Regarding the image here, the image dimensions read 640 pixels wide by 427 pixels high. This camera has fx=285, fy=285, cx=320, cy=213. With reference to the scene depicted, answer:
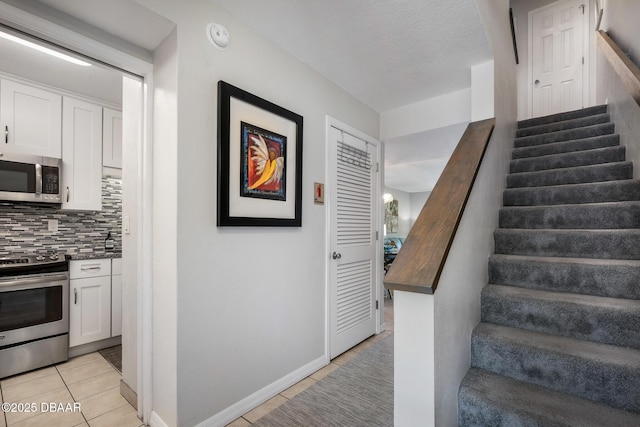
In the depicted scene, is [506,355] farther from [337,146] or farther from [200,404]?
[337,146]

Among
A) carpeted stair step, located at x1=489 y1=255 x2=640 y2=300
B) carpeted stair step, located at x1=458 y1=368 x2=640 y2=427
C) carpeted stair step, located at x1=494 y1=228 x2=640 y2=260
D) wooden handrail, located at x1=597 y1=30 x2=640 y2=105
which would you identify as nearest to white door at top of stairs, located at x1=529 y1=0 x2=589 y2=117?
wooden handrail, located at x1=597 y1=30 x2=640 y2=105

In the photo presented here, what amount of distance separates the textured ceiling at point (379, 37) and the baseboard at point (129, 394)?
8.02 feet

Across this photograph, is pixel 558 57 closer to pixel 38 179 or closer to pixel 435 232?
pixel 435 232

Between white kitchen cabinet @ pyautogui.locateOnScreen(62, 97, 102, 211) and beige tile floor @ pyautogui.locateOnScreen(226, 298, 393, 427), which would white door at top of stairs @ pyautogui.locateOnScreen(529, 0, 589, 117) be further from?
white kitchen cabinet @ pyautogui.locateOnScreen(62, 97, 102, 211)

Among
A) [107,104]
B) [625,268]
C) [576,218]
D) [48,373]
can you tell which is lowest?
[48,373]

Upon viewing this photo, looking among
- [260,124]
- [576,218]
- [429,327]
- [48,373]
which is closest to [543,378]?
[429,327]

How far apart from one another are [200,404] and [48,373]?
5.63 feet

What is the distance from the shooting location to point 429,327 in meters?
1.00

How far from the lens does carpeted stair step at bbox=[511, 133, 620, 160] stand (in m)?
2.36

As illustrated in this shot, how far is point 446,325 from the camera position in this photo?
111cm

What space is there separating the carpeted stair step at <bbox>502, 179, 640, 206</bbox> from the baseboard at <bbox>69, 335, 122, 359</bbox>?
3809 mm

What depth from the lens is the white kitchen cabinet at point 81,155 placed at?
2.66m

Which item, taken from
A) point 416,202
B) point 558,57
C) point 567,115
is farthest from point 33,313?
point 416,202

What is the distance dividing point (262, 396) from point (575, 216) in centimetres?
233
